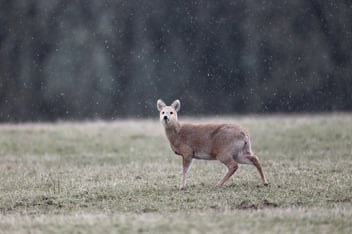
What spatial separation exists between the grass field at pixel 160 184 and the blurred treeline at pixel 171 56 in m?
17.6

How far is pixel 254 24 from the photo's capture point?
4178 cm

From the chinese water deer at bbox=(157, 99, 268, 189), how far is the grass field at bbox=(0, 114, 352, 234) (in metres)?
0.45

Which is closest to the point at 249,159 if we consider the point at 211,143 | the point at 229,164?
the point at 229,164

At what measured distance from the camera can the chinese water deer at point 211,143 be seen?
1320 cm

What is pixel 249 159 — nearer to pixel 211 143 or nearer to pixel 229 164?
pixel 229 164

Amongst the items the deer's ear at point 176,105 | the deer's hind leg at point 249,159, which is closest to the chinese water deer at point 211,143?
the deer's hind leg at point 249,159

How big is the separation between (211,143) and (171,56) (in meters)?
29.4

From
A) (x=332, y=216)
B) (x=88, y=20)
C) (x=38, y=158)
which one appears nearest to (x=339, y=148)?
(x=38, y=158)

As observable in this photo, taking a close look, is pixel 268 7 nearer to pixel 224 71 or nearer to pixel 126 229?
pixel 224 71

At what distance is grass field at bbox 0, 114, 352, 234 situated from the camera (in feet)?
33.7

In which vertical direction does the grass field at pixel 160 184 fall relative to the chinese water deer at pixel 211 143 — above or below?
below

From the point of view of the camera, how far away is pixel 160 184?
45.9 feet

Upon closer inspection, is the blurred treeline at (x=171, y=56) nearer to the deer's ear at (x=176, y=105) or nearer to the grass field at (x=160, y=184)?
the grass field at (x=160, y=184)

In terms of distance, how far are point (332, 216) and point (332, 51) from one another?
31.8 meters
